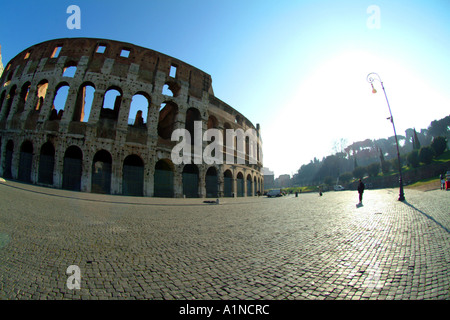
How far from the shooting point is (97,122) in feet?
56.7

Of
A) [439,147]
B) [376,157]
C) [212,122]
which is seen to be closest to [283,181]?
[376,157]

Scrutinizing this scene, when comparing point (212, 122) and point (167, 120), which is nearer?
point (167, 120)

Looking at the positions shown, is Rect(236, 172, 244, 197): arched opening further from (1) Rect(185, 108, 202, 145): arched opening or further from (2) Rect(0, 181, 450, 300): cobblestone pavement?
(2) Rect(0, 181, 450, 300): cobblestone pavement

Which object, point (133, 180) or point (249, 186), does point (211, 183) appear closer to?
point (133, 180)

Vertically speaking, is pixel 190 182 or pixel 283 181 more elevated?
pixel 190 182

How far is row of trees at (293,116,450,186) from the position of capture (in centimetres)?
4216

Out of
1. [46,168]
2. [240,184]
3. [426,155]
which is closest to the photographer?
[46,168]

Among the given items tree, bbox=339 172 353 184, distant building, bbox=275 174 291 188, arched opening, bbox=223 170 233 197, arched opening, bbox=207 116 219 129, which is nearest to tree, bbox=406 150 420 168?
tree, bbox=339 172 353 184

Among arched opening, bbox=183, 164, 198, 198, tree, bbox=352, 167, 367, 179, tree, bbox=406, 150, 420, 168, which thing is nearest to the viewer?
arched opening, bbox=183, 164, 198, 198

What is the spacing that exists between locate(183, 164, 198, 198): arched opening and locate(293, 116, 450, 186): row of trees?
51792 mm

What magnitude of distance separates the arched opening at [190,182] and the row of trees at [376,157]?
51792mm

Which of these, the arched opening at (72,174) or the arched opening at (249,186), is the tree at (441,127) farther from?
the arched opening at (72,174)

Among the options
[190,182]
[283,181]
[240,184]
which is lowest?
[283,181]

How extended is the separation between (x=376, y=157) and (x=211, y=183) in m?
98.1
